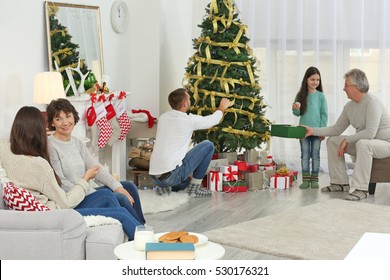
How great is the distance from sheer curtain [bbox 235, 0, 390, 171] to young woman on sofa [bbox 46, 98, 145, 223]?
507 centimetres

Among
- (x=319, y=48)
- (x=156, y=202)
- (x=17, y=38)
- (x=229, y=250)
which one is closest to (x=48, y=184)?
(x=229, y=250)

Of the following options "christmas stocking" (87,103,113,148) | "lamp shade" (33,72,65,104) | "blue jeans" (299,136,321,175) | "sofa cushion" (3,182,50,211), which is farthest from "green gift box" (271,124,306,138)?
"sofa cushion" (3,182,50,211)

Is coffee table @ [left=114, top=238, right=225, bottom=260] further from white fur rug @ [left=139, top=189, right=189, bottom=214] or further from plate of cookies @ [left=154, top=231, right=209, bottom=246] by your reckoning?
white fur rug @ [left=139, top=189, right=189, bottom=214]

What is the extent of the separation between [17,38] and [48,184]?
2.48 meters

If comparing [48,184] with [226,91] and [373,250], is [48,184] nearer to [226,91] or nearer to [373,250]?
[373,250]

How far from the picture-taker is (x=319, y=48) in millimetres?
10031

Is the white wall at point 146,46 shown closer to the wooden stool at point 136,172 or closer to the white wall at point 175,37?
the white wall at point 175,37

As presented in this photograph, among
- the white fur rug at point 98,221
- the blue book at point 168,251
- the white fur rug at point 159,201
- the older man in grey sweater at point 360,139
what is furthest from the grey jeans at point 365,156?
the blue book at point 168,251

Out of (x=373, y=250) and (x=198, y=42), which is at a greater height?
(x=198, y=42)

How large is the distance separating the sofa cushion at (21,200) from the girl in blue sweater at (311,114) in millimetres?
4712

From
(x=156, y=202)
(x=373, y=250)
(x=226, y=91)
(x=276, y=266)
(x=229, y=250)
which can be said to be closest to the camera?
(x=276, y=266)

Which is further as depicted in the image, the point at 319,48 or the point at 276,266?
the point at 319,48

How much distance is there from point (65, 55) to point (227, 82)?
1840 millimetres

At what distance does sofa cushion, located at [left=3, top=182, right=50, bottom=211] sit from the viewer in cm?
429
